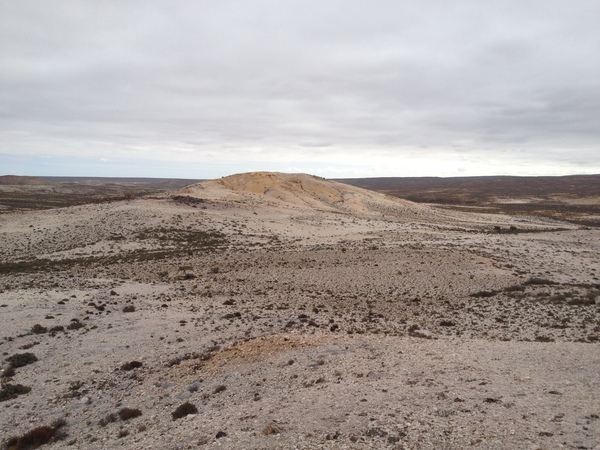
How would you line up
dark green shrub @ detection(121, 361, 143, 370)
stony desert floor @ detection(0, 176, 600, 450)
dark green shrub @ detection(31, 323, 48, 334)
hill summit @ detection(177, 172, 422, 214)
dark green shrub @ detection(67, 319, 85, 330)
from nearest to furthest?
stony desert floor @ detection(0, 176, 600, 450)
dark green shrub @ detection(121, 361, 143, 370)
dark green shrub @ detection(31, 323, 48, 334)
dark green shrub @ detection(67, 319, 85, 330)
hill summit @ detection(177, 172, 422, 214)

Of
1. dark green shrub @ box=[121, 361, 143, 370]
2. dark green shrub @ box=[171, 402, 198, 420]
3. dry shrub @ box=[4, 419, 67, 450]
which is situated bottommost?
dry shrub @ box=[4, 419, 67, 450]

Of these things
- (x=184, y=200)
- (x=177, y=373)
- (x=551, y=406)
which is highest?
(x=184, y=200)

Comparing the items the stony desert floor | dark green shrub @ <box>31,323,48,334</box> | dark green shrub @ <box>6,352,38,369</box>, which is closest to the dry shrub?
the stony desert floor

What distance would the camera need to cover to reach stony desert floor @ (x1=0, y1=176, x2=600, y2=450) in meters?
8.39

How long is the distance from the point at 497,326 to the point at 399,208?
55351mm

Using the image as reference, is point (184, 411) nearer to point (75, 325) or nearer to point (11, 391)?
point (11, 391)

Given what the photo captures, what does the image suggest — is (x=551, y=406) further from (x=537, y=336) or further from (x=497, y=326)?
(x=497, y=326)

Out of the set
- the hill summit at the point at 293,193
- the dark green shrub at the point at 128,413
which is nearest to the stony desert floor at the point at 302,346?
the dark green shrub at the point at 128,413

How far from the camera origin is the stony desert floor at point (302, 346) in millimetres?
8391

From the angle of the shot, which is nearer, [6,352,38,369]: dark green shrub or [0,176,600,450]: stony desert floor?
[0,176,600,450]: stony desert floor

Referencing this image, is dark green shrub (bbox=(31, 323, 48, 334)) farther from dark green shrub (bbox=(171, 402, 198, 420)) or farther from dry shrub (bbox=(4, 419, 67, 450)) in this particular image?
dark green shrub (bbox=(171, 402, 198, 420))

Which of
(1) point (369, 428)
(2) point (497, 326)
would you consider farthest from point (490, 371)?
(2) point (497, 326)

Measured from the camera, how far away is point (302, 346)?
43.3 feet

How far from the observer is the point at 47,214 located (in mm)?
45656
